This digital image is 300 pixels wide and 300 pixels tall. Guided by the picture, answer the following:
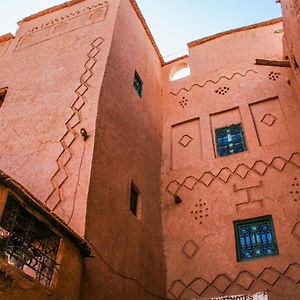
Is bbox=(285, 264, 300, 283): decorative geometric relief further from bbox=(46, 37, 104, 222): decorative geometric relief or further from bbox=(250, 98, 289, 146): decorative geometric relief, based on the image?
bbox=(46, 37, 104, 222): decorative geometric relief

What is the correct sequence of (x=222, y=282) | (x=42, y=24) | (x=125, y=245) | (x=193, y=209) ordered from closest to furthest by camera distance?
(x=125, y=245) → (x=222, y=282) → (x=193, y=209) → (x=42, y=24)

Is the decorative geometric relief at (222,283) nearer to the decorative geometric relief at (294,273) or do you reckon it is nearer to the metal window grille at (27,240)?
the decorative geometric relief at (294,273)

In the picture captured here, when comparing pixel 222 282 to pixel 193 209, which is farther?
pixel 193 209

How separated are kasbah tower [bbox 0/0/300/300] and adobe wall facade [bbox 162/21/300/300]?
0.08 feet

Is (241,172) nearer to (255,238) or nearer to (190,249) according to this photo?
(255,238)

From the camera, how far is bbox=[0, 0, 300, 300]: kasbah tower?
4.63 metres

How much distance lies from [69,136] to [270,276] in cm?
392

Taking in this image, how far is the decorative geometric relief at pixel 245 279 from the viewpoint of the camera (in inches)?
234

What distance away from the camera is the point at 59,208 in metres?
4.97

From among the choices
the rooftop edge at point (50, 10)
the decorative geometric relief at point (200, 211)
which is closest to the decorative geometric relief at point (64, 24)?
the rooftop edge at point (50, 10)

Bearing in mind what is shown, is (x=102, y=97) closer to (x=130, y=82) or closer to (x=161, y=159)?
(x=130, y=82)

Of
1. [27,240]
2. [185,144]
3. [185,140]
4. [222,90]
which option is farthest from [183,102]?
[27,240]

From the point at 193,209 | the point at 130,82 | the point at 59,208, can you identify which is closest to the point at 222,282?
the point at 193,209

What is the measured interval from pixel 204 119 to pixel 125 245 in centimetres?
402
